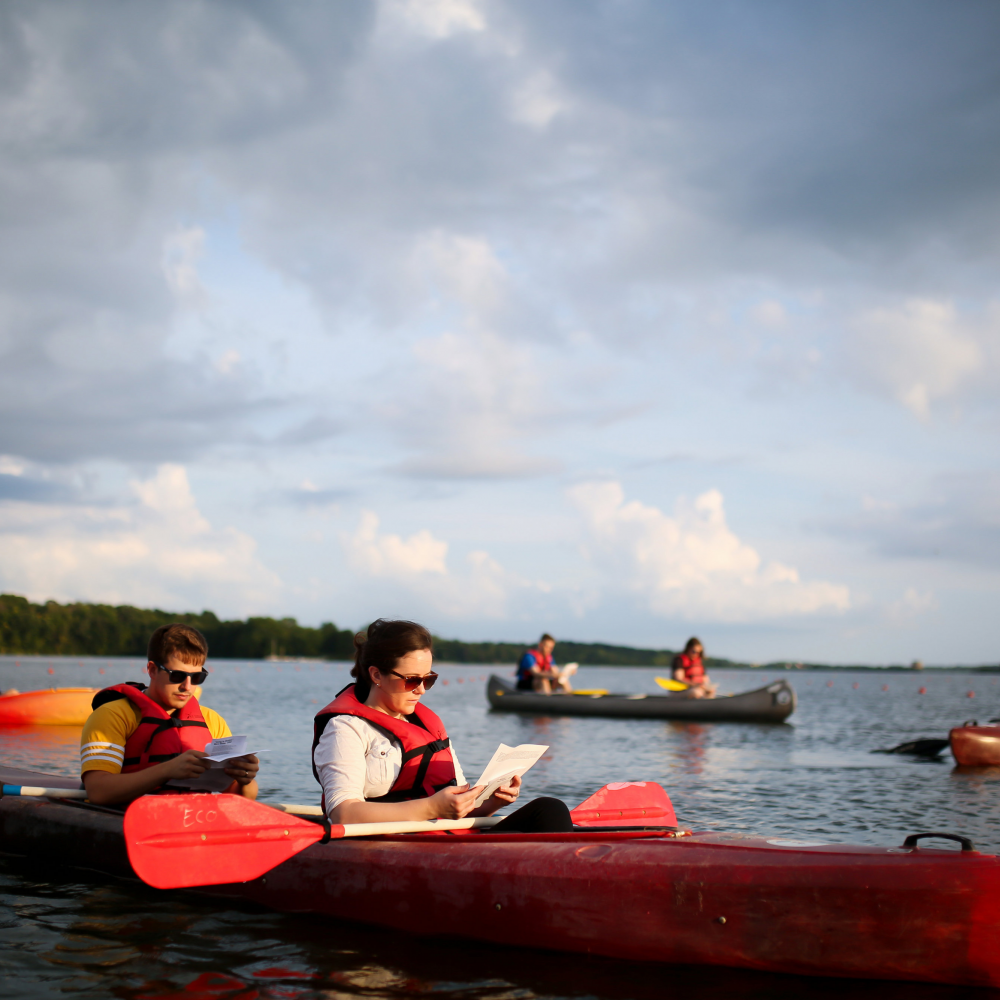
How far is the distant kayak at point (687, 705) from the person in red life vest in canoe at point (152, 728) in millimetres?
15371

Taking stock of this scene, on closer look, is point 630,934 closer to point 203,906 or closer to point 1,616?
point 203,906

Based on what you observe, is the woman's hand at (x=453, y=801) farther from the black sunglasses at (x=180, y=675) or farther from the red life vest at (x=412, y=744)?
the black sunglasses at (x=180, y=675)

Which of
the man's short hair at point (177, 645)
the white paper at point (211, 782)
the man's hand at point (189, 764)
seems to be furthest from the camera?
the white paper at point (211, 782)

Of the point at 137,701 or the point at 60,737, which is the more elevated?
the point at 137,701

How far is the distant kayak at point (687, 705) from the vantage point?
19.2m

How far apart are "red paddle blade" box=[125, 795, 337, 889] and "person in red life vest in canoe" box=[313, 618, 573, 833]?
223mm

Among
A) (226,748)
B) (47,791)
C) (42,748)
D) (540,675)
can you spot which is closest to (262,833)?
(226,748)

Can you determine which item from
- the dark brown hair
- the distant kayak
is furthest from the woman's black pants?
the distant kayak

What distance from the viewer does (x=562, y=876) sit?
4.15 metres

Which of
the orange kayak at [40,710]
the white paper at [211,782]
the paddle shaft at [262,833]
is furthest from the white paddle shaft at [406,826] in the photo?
the orange kayak at [40,710]

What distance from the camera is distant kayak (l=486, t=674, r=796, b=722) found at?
19.2 metres

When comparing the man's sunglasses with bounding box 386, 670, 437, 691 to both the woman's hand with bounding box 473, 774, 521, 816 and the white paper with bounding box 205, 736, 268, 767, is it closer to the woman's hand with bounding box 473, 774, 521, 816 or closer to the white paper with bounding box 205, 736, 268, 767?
the woman's hand with bounding box 473, 774, 521, 816

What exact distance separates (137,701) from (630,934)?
2.80 metres

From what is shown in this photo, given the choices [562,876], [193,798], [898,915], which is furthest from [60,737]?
[898,915]
